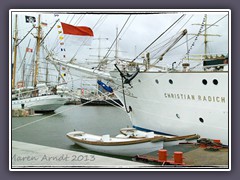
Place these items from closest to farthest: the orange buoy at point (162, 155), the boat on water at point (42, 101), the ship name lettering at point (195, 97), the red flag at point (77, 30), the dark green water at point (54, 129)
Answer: the orange buoy at point (162, 155), the red flag at point (77, 30), the ship name lettering at point (195, 97), the dark green water at point (54, 129), the boat on water at point (42, 101)

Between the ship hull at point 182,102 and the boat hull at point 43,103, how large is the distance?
55.8 ft

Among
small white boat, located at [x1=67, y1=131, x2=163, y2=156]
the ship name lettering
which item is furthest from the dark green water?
the ship name lettering

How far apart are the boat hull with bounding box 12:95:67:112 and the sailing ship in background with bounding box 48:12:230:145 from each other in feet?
53.5

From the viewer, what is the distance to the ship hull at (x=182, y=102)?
9.05 meters

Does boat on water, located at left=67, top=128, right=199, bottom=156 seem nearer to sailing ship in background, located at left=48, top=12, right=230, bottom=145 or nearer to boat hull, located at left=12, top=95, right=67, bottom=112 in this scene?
sailing ship in background, located at left=48, top=12, right=230, bottom=145

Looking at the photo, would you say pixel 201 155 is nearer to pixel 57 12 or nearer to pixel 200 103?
pixel 200 103

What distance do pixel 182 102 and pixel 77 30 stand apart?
162 inches

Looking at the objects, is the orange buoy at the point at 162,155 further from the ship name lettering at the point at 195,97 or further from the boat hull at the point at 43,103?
the boat hull at the point at 43,103

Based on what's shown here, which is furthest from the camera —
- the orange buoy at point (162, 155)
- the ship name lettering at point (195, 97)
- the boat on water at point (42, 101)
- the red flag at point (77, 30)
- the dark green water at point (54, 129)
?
the boat on water at point (42, 101)

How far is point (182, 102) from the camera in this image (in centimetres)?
993

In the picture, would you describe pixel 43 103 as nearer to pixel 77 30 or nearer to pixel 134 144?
pixel 77 30

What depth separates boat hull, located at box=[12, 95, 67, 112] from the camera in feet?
87.9

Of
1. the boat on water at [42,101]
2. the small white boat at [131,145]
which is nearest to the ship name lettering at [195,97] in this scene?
the small white boat at [131,145]

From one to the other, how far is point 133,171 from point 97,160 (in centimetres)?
101
